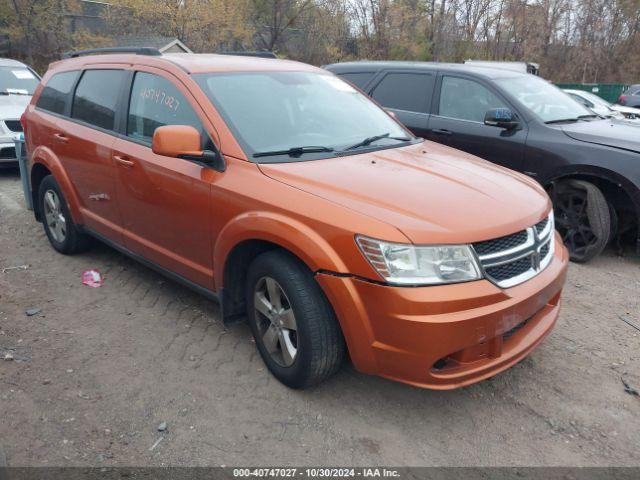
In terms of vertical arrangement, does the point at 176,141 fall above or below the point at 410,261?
above

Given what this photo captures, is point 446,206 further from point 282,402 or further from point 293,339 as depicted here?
point 282,402

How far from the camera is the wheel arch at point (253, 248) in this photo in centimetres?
257

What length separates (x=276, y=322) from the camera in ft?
9.77

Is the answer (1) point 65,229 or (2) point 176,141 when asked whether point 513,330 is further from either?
(1) point 65,229

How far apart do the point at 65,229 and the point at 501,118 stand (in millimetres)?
4337

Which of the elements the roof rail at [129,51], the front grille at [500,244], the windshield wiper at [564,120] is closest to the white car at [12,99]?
the roof rail at [129,51]

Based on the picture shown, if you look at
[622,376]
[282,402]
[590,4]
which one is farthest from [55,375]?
[590,4]

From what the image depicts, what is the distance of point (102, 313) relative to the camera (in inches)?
156

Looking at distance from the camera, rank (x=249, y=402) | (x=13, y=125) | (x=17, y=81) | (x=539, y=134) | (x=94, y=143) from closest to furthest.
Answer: (x=249, y=402) → (x=94, y=143) → (x=539, y=134) → (x=13, y=125) → (x=17, y=81)

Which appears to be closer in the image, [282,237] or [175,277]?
[282,237]

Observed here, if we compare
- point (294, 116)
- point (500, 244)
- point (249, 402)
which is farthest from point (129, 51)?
point (500, 244)

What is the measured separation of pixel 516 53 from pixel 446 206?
38618 mm

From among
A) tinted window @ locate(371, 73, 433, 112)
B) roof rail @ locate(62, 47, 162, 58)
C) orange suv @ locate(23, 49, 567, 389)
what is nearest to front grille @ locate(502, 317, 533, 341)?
orange suv @ locate(23, 49, 567, 389)

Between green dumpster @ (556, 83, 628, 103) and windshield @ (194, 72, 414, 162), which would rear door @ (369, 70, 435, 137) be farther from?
green dumpster @ (556, 83, 628, 103)
